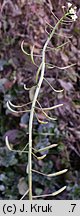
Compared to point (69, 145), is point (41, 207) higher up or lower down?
higher up

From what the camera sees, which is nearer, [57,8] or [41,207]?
[41,207]

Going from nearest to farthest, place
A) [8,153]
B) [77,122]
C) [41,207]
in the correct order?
[41,207] < [8,153] < [77,122]

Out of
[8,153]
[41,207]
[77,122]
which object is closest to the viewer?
[41,207]

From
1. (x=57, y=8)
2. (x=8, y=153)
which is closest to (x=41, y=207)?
(x=8, y=153)

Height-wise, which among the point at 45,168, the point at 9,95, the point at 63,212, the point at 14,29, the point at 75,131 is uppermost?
the point at 14,29

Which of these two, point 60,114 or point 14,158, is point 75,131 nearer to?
point 60,114

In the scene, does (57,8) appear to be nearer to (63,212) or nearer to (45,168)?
(45,168)
